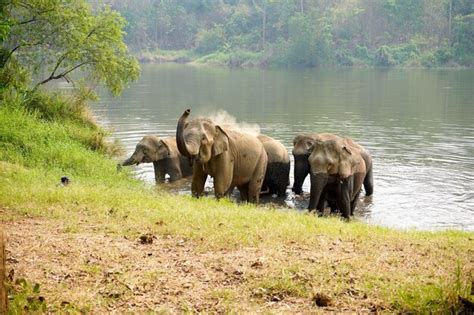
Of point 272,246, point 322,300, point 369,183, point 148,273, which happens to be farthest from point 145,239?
point 369,183

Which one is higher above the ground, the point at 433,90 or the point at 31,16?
the point at 31,16

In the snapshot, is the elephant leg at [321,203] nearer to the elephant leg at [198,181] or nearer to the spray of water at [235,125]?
the spray of water at [235,125]

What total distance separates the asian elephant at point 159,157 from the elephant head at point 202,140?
15.1 feet

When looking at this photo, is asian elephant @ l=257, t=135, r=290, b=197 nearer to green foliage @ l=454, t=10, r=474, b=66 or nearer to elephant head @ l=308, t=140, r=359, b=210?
elephant head @ l=308, t=140, r=359, b=210

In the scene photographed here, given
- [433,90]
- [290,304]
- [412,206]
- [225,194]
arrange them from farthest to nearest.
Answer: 1. [433,90]
2. [412,206]
3. [225,194]
4. [290,304]

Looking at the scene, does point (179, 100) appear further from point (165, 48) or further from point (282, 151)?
point (165, 48)

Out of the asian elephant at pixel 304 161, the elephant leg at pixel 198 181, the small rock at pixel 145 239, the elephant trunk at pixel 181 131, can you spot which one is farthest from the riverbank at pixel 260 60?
the small rock at pixel 145 239

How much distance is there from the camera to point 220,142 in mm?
12273

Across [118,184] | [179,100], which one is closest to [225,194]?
[118,184]

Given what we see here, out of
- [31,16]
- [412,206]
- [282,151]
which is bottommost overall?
[412,206]

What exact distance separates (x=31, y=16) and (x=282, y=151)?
8.29 m

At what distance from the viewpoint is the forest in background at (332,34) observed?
77125 mm

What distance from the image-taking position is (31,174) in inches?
470

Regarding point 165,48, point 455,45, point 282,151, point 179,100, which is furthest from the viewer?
point 165,48
